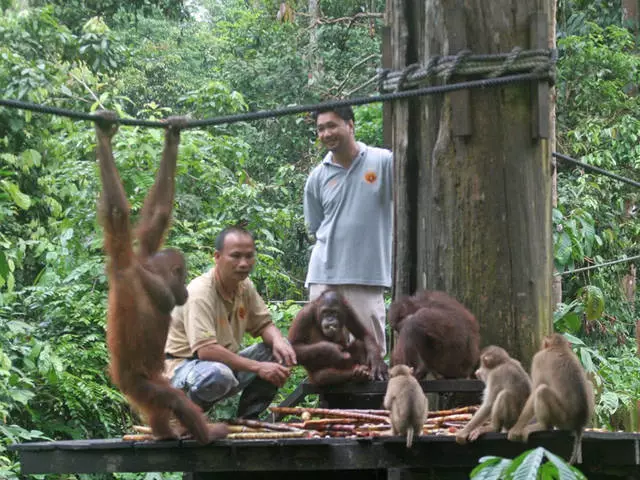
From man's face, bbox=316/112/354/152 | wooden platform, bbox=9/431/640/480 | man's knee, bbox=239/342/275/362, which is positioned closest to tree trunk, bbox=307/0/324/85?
man's face, bbox=316/112/354/152

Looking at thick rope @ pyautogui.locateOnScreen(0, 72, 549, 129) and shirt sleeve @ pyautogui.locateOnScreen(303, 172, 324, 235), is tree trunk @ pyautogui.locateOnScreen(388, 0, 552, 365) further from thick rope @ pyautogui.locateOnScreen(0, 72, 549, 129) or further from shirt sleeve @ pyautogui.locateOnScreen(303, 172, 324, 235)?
shirt sleeve @ pyautogui.locateOnScreen(303, 172, 324, 235)

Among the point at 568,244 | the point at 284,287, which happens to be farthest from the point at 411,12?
the point at 284,287

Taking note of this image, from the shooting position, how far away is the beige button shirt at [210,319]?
4.55 meters

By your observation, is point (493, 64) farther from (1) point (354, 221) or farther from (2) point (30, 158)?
(2) point (30, 158)

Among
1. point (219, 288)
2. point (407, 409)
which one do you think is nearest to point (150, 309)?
point (219, 288)

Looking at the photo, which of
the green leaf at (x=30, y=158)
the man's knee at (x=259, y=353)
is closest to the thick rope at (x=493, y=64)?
the man's knee at (x=259, y=353)

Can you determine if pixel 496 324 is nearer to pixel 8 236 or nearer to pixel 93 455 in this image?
pixel 93 455

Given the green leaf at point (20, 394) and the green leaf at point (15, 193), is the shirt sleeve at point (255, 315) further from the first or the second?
the green leaf at point (20, 394)

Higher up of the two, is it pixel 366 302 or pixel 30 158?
pixel 30 158

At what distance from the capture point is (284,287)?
10.5 meters

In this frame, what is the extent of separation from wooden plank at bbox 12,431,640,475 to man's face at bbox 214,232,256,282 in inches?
36.1

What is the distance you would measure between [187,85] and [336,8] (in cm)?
340

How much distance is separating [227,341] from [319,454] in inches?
42.5

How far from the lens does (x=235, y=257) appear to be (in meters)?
4.66
